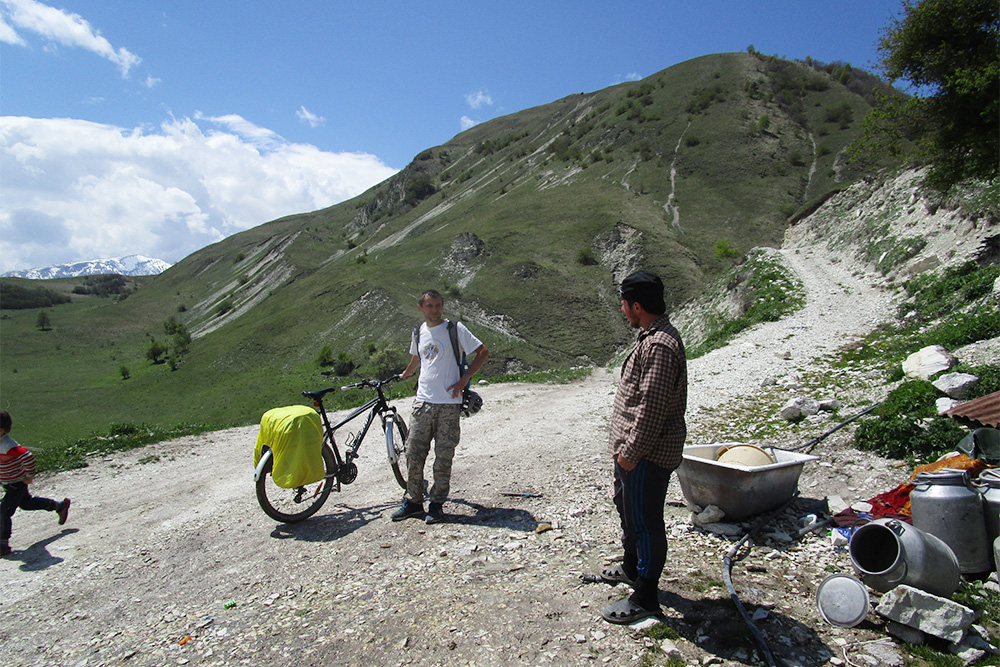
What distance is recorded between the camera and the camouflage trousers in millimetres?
5562

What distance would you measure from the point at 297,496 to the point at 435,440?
1.89m

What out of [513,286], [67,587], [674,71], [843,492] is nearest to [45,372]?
[513,286]

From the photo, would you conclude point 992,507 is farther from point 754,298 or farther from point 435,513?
point 754,298

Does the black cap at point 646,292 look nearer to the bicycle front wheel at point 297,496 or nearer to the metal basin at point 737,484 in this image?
the metal basin at point 737,484

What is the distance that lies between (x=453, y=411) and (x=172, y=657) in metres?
3.01

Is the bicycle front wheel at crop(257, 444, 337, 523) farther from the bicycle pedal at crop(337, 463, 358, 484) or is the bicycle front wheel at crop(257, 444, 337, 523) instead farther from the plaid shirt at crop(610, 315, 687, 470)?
the plaid shirt at crop(610, 315, 687, 470)

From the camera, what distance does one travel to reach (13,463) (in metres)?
6.11

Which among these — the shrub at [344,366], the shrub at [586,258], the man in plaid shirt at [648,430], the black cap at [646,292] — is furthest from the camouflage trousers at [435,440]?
the shrub at [586,258]

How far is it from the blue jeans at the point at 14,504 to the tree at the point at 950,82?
1981 cm

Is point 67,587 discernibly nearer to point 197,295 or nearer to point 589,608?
point 589,608

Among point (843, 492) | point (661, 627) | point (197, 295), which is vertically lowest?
point (843, 492)

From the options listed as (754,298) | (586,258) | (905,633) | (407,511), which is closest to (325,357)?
(586,258)

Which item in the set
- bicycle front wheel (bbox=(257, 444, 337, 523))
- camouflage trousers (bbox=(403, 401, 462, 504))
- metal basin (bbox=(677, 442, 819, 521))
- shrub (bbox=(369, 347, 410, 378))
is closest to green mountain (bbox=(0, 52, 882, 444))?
shrub (bbox=(369, 347, 410, 378))

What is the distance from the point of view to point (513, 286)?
47.1m
